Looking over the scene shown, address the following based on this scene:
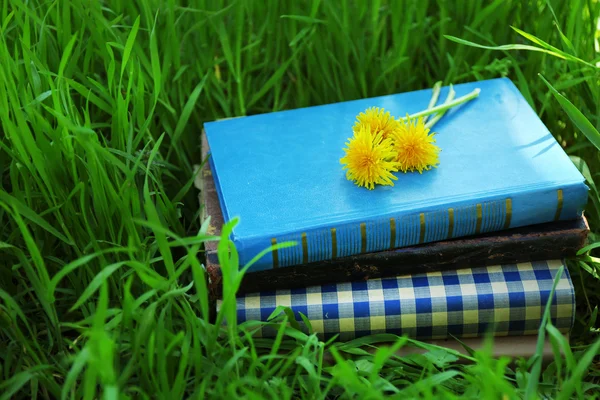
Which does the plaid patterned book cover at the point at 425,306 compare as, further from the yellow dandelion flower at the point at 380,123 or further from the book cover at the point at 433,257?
the yellow dandelion flower at the point at 380,123

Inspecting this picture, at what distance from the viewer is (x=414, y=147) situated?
3.21 ft

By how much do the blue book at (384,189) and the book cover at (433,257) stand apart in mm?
13

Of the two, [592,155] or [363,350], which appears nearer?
[363,350]

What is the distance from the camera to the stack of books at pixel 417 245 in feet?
3.06

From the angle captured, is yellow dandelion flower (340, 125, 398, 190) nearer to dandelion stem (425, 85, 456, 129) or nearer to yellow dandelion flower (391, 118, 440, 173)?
yellow dandelion flower (391, 118, 440, 173)

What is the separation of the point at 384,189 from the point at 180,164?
38cm

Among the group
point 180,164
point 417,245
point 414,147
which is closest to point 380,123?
point 414,147

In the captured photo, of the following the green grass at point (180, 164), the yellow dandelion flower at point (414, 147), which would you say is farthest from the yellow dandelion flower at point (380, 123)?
the green grass at point (180, 164)

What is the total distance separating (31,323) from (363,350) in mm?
442

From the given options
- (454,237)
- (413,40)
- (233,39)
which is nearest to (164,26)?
(233,39)

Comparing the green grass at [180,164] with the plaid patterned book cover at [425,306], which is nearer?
the green grass at [180,164]

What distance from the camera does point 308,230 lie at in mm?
917

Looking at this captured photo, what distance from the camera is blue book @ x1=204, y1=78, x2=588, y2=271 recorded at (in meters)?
0.93

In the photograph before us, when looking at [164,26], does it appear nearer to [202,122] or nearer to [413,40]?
[202,122]
